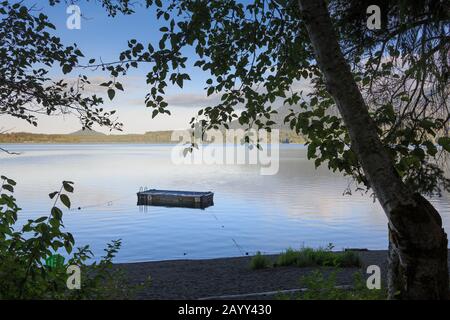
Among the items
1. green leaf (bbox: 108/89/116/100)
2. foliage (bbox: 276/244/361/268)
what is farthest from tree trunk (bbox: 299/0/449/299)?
foliage (bbox: 276/244/361/268)

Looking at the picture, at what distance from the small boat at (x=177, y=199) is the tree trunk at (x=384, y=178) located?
5452 cm

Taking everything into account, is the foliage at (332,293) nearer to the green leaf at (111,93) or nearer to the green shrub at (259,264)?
the green leaf at (111,93)

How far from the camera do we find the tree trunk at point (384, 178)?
4.33 m

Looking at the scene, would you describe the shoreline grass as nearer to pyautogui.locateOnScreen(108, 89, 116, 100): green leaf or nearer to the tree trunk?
the tree trunk

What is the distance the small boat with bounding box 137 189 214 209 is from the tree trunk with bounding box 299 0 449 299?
2146 inches

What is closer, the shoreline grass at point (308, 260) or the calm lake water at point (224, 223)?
the shoreline grass at point (308, 260)

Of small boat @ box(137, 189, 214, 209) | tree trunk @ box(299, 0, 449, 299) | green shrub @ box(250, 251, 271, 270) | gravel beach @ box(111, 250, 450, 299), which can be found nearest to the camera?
tree trunk @ box(299, 0, 449, 299)

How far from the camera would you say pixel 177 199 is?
60.8 m

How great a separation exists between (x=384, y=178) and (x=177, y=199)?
2264 inches

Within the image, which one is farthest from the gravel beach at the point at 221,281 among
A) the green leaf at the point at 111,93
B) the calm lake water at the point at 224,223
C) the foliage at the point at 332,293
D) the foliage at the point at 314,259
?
the calm lake water at the point at 224,223

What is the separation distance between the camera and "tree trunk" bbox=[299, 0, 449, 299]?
433 centimetres

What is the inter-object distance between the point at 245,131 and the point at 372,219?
151ft

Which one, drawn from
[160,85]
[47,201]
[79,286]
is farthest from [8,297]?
[47,201]
